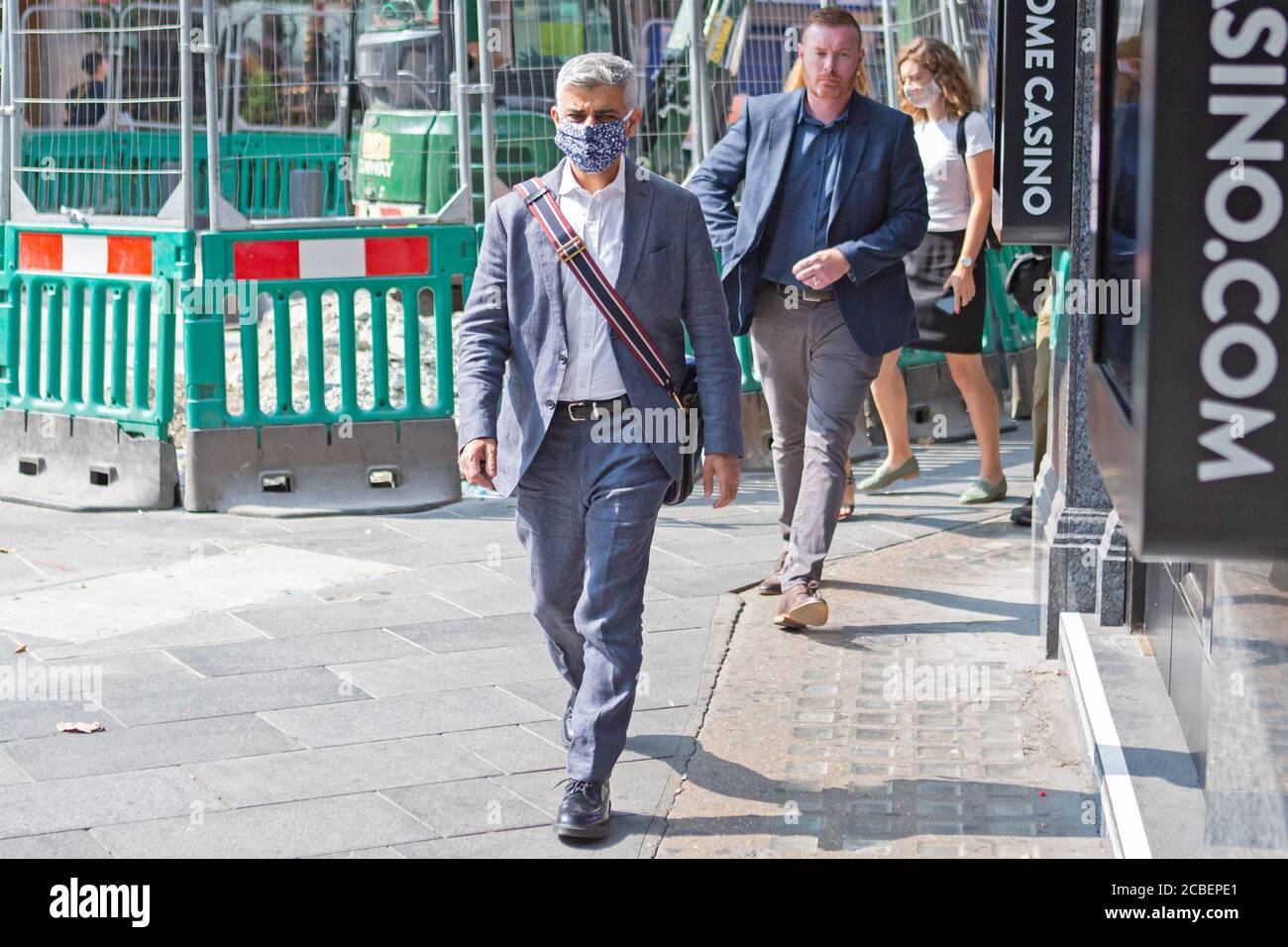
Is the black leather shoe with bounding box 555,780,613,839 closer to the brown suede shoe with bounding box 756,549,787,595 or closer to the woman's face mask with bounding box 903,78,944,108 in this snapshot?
the brown suede shoe with bounding box 756,549,787,595

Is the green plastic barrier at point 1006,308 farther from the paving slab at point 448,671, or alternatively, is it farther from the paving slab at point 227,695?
the paving slab at point 227,695

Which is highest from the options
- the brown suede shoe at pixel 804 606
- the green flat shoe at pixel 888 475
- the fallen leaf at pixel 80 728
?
the green flat shoe at pixel 888 475

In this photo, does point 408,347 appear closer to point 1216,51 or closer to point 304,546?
point 304,546

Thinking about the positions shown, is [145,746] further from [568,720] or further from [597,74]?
[597,74]

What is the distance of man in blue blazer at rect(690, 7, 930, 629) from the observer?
588 cm

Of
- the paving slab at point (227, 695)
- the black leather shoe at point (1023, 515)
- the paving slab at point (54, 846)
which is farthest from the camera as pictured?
the black leather shoe at point (1023, 515)

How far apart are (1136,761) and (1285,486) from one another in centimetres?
177

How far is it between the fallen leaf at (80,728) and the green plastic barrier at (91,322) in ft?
10.4

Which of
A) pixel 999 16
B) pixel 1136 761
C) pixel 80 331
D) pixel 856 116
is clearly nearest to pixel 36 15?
pixel 80 331

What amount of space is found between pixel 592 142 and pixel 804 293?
198 centimetres

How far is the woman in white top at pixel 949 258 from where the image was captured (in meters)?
7.68

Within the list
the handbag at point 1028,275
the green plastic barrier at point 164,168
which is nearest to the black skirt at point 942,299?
the handbag at point 1028,275

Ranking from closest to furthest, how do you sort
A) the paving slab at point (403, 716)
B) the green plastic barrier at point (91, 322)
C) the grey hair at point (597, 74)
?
the grey hair at point (597, 74), the paving slab at point (403, 716), the green plastic barrier at point (91, 322)

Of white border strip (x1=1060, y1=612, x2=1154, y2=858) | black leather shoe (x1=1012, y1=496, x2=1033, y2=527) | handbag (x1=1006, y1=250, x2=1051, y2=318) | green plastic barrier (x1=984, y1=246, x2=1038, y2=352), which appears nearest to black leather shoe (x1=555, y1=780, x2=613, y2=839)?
white border strip (x1=1060, y1=612, x2=1154, y2=858)
